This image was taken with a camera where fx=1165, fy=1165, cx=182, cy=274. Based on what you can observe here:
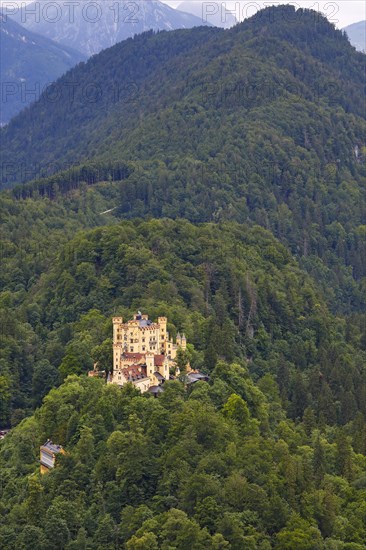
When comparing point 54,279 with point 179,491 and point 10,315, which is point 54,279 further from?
point 179,491

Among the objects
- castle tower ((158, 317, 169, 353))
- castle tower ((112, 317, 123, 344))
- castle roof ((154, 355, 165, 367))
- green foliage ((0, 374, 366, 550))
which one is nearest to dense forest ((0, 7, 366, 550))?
green foliage ((0, 374, 366, 550))

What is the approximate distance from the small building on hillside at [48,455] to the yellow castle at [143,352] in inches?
265

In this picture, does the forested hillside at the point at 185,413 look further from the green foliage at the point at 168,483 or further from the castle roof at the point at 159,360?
the castle roof at the point at 159,360

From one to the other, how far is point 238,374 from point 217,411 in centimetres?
886

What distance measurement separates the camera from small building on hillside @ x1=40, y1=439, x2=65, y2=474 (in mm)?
→ 79062

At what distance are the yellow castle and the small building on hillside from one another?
673 centimetres

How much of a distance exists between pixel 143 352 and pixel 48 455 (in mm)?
11403

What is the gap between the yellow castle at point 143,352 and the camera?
8381cm

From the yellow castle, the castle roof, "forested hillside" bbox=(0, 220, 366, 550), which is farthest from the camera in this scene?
the castle roof

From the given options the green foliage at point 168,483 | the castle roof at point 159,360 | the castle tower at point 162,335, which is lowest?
the green foliage at point 168,483

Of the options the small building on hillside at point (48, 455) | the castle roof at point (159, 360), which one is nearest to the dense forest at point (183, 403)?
the small building on hillside at point (48, 455)

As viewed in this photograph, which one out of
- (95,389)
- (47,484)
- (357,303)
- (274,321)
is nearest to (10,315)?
(274,321)

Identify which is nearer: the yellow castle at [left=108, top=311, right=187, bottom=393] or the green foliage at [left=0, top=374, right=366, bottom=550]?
the green foliage at [left=0, top=374, right=366, bottom=550]

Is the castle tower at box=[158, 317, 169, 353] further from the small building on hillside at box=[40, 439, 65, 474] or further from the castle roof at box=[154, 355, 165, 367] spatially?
the small building on hillside at box=[40, 439, 65, 474]
